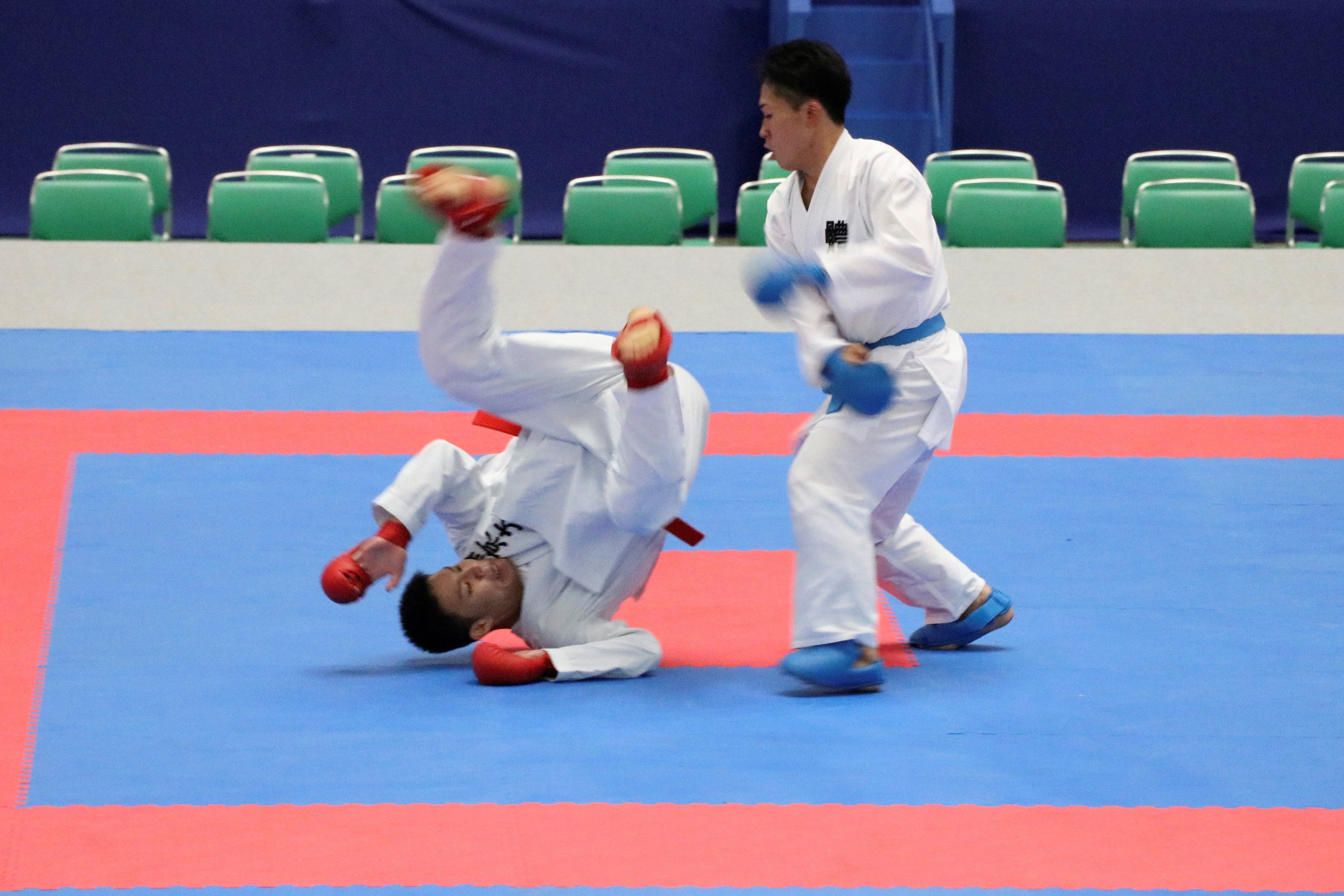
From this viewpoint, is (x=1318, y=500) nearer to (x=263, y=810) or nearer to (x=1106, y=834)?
(x=1106, y=834)

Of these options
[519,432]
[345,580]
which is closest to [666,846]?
[345,580]

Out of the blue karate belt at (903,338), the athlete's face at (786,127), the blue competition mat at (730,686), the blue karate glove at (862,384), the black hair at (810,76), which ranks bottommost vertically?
the blue competition mat at (730,686)

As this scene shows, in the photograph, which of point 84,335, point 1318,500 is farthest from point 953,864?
point 84,335

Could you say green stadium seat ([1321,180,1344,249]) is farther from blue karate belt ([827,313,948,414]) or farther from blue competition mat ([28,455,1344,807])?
blue karate belt ([827,313,948,414])


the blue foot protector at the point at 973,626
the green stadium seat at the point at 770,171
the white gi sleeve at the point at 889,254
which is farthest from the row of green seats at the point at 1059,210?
the white gi sleeve at the point at 889,254

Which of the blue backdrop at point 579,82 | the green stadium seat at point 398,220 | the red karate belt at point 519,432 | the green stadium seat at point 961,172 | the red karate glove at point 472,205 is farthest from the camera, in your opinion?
the blue backdrop at point 579,82

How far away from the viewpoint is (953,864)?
108 inches

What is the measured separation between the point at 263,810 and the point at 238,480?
7.54ft

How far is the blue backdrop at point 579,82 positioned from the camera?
1171 centimetres

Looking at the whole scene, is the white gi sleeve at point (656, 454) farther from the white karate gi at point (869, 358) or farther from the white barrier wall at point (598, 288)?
the white barrier wall at point (598, 288)

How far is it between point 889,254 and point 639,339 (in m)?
0.60

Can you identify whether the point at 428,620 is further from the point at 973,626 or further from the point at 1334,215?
the point at 1334,215

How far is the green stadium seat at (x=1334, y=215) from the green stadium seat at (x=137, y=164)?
6.90 m

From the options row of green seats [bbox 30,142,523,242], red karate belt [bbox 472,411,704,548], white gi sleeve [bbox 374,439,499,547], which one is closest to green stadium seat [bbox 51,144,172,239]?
row of green seats [bbox 30,142,523,242]
